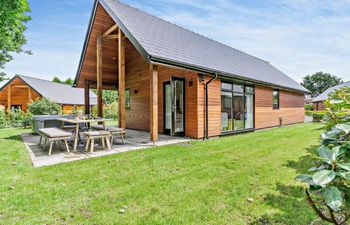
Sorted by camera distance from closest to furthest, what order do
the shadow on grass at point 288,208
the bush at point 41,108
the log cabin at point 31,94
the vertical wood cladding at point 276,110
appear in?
the shadow on grass at point 288,208
the vertical wood cladding at point 276,110
the bush at point 41,108
the log cabin at point 31,94

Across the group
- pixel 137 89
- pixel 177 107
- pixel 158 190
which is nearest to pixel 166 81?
pixel 177 107

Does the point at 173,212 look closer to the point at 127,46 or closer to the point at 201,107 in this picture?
the point at 201,107

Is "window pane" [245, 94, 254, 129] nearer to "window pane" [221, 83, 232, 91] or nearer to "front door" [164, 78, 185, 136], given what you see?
"window pane" [221, 83, 232, 91]

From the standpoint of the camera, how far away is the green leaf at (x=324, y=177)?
1.04 meters

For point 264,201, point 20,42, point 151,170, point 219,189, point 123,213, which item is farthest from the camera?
point 20,42

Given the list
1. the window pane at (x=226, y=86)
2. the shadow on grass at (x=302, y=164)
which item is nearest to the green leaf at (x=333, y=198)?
the shadow on grass at (x=302, y=164)

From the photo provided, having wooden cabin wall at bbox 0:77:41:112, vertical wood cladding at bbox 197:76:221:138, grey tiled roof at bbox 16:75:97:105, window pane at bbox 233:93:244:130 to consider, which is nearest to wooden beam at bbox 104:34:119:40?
Result: vertical wood cladding at bbox 197:76:221:138

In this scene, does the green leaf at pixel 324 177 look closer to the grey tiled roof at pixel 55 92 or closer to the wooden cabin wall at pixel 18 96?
the grey tiled roof at pixel 55 92

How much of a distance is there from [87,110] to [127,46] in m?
3.81

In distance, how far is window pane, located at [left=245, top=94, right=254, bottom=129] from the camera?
9922 mm

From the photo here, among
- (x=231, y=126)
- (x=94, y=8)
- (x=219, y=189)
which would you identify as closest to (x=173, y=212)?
(x=219, y=189)

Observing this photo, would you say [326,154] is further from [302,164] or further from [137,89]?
[137,89]

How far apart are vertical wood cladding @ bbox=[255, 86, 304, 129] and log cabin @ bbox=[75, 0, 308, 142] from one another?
0.06m

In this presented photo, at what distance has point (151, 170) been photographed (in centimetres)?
399
